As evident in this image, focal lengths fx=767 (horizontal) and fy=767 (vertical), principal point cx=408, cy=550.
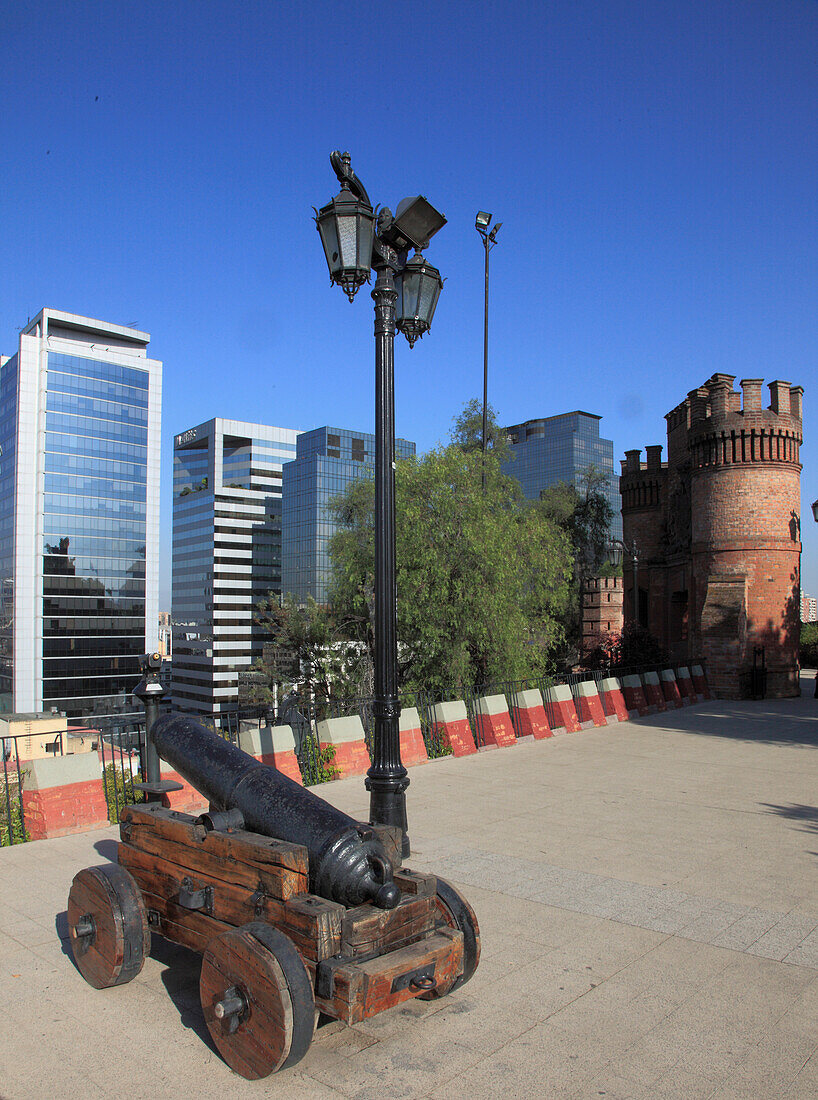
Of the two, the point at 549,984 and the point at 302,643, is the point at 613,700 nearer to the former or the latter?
the point at 549,984

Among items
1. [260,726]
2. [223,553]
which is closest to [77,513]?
[223,553]

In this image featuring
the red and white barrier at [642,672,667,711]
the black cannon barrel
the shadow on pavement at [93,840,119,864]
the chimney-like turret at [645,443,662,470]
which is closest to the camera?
the black cannon barrel

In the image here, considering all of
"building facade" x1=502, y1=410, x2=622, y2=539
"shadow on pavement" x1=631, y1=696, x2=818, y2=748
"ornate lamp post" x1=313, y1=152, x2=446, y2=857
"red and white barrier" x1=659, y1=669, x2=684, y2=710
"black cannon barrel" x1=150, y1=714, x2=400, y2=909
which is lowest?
"shadow on pavement" x1=631, y1=696, x2=818, y2=748

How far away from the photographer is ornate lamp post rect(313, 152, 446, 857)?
17.6 feet

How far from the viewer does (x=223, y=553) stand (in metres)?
126

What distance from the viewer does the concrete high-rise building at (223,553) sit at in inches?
4894

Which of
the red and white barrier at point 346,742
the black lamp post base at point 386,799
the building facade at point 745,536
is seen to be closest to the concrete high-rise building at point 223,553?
the building facade at point 745,536

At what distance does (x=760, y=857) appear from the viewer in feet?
20.5

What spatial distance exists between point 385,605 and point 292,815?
6.96ft

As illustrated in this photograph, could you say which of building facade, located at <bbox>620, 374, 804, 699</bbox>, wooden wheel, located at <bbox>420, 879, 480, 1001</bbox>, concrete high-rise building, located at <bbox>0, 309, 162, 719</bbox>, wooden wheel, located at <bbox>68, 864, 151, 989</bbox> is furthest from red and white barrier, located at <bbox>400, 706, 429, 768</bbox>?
concrete high-rise building, located at <bbox>0, 309, 162, 719</bbox>

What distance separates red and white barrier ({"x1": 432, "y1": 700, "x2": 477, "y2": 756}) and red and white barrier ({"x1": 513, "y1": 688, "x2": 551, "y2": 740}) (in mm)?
1691

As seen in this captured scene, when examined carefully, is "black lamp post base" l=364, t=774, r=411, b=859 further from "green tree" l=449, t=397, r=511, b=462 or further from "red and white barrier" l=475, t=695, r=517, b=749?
"green tree" l=449, t=397, r=511, b=462

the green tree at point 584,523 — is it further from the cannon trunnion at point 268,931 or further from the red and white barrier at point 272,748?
the cannon trunnion at point 268,931

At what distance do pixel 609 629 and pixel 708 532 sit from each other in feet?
17.9
